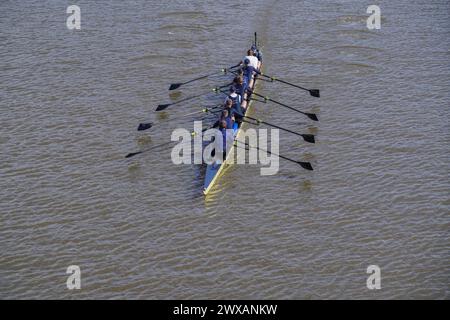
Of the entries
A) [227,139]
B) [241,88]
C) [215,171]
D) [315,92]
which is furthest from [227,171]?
[315,92]

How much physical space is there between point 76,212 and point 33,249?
2.01 m

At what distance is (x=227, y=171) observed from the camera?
22.4m

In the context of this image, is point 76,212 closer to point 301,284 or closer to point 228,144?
point 228,144

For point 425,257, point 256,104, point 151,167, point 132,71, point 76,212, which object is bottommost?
point 425,257

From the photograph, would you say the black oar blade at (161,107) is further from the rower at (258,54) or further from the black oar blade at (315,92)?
the black oar blade at (315,92)

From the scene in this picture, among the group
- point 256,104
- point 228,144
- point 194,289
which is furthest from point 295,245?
point 256,104

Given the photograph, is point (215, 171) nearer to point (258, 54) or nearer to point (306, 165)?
point (306, 165)

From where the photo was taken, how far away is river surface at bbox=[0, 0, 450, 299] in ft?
59.3

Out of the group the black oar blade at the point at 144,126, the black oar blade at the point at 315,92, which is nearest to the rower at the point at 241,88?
the black oar blade at the point at 315,92

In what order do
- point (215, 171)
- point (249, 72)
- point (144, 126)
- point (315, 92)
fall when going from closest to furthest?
1. point (215, 171)
2. point (144, 126)
3. point (315, 92)
4. point (249, 72)

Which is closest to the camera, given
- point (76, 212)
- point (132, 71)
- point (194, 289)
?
point (194, 289)

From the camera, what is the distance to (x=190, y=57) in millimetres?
30656
